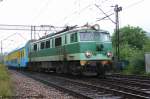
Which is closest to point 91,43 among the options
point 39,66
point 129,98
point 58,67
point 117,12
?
point 58,67

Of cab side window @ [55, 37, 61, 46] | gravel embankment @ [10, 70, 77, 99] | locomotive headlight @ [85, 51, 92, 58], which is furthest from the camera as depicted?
cab side window @ [55, 37, 61, 46]

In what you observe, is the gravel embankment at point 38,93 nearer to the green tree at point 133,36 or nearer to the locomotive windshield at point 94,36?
the locomotive windshield at point 94,36

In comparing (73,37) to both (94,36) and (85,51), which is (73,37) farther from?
(85,51)

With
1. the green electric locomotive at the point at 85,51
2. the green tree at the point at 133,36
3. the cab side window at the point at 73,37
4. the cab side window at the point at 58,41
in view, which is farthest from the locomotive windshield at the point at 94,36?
the green tree at the point at 133,36

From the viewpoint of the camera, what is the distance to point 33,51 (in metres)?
34.9

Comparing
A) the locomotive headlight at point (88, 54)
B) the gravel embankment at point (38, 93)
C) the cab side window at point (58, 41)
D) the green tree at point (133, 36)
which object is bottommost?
the gravel embankment at point (38, 93)

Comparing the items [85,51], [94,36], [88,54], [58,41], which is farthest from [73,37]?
[58,41]

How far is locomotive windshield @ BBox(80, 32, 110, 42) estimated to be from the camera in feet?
73.4

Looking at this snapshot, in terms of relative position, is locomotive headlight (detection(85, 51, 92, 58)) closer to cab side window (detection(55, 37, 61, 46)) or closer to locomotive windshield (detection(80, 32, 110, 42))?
locomotive windshield (detection(80, 32, 110, 42))

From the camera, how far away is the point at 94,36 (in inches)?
891

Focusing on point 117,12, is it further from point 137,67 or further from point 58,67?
point 58,67

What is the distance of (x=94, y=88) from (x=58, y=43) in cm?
939

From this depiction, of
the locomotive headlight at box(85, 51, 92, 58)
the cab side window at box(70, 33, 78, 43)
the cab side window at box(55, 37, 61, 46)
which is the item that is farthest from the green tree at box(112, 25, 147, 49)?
the locomotive headlight at box(85, 51, 92, 58)

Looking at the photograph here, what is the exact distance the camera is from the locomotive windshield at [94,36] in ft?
73.4
